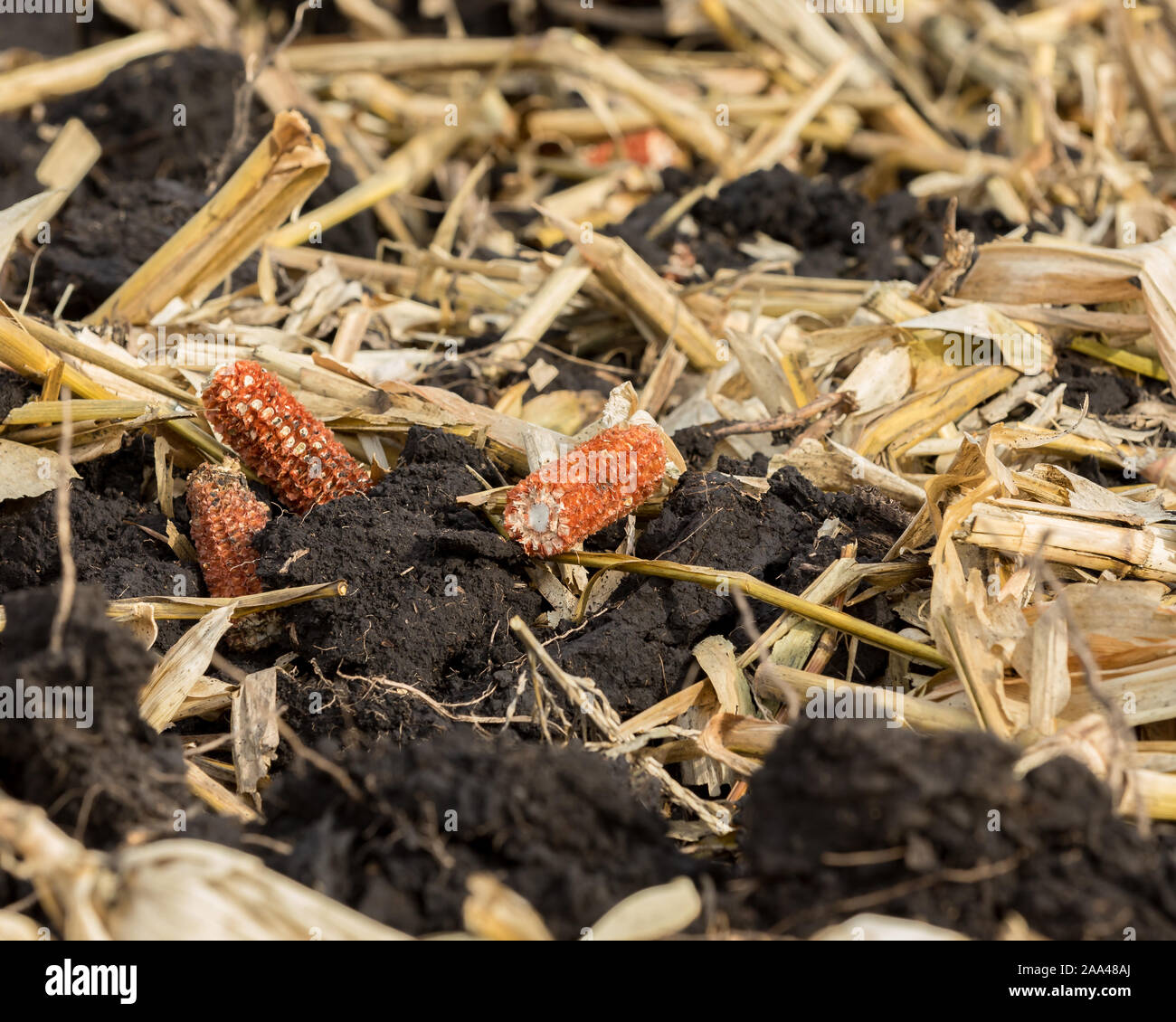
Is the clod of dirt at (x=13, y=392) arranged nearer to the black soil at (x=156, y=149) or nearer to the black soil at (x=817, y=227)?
the black soil at (x=156, y=149)

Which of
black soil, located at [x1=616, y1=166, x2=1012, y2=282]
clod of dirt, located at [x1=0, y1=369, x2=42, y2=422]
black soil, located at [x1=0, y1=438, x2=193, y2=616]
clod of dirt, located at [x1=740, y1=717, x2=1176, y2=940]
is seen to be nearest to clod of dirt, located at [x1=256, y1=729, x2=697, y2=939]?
clod of dirt, located at [x1=740, y1=717, x2=1176, y2=940]

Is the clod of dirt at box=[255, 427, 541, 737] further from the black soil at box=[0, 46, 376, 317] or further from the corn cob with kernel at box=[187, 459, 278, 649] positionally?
the black soil at box=[0, 46, 376, 317]

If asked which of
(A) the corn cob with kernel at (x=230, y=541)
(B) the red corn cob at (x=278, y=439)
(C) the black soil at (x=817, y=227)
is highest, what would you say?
(C) the black soil at (x=817, y=227)

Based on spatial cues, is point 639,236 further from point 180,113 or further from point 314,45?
point 314,45

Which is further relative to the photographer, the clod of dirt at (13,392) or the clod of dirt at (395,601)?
the clod of dirt at (13,392)

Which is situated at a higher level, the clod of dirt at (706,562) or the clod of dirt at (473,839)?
the clod of dirt at (706,562)

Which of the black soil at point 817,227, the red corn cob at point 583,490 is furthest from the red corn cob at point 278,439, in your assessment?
the black soil at point 817,227

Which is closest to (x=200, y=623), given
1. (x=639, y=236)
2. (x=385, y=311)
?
(x=385, y=311)
